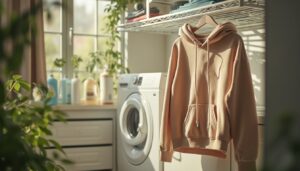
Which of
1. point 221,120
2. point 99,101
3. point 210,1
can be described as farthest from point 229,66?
point 99,101

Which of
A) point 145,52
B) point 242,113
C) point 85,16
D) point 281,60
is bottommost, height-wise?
point 242,113

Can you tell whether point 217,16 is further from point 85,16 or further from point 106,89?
point 85,16

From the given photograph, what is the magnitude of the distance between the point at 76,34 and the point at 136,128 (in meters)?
1.23

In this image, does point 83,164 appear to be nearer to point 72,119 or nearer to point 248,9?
point 72,119

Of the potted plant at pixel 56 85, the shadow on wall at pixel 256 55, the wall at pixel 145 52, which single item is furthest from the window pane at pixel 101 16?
the shadow on wall at pixel 256 55

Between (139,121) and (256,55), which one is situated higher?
(256,55)

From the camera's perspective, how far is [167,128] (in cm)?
255

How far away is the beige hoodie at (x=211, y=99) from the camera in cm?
215

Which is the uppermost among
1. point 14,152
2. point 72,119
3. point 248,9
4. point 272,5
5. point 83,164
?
point 248,9

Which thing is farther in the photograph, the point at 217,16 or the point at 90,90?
the point at 90,90

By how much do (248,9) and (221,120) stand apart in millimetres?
697

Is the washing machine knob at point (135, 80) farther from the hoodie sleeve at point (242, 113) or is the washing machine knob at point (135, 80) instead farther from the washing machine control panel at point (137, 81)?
the hoodie sleeve at point (242, 113)

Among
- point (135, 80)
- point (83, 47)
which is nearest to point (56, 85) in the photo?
point (83, 47)

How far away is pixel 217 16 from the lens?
9.02 feet
